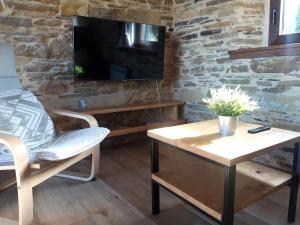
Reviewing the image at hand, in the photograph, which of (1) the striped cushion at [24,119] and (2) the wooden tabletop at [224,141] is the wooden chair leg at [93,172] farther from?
(2) the wooden tabletop at [224,141]

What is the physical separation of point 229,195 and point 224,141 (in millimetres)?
325

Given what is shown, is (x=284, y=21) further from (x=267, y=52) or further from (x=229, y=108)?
(x=229, y=108)

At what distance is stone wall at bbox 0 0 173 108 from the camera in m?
2.33

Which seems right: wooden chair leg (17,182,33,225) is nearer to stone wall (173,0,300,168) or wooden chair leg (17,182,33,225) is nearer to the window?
stone wall (173,0,300,168)

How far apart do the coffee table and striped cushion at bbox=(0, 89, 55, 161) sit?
2.98 ft

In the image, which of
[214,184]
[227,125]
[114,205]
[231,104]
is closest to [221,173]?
[214,184]

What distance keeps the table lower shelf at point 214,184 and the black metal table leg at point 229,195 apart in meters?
0.04

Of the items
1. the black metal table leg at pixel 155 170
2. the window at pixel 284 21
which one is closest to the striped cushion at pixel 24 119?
Result: the black metal table leg at pixel 155 170

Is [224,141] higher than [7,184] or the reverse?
higher

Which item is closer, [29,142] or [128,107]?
[29,142]

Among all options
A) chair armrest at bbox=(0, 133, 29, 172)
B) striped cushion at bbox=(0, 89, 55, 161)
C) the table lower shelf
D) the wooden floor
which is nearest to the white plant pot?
the table lower shelf

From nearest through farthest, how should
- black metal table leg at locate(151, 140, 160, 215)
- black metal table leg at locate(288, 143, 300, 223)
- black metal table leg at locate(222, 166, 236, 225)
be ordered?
1. black metal table leg at locate(222, 166, 236, 225)
2. black metal table leg at locate(288, 143, 300, 223)
3. black metal table leg at locate(151, 140, 160, 215)

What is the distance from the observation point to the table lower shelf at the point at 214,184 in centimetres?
127

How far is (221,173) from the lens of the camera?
1.63 m
